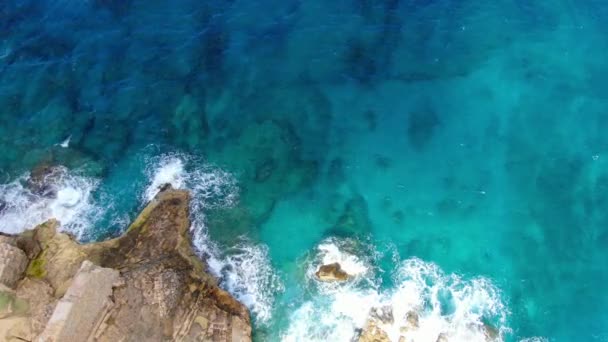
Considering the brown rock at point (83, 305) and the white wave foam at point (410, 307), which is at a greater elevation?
the brown rock at point (83, 305)

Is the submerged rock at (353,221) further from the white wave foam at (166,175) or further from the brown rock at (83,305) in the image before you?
the brown rock at (83,305)

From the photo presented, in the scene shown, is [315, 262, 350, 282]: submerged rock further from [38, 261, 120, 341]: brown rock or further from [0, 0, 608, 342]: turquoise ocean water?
[38, 261, 120, 341]: brown rock

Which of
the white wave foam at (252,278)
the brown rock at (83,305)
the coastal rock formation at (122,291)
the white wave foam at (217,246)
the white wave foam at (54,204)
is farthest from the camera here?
the white wave foam at (54,204)

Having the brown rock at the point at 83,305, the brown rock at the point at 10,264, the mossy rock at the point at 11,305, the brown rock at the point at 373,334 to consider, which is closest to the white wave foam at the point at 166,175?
the brown rock at the point at 83,305

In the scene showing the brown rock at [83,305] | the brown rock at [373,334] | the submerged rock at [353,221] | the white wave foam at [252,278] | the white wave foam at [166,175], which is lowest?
the brown rock at [373,334]

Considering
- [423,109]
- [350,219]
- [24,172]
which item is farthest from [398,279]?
[24,172]

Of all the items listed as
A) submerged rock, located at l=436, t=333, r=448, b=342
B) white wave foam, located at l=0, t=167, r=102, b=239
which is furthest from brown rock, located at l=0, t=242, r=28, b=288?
submerged rock, located at l=436, t=333, r=448, b=342

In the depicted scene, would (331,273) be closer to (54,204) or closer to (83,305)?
(83,305)
